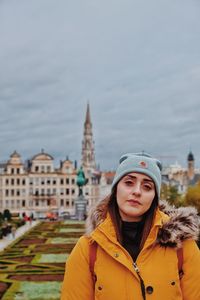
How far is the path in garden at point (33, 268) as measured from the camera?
44.2 feet

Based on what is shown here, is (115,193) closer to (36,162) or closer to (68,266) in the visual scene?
(68,266)

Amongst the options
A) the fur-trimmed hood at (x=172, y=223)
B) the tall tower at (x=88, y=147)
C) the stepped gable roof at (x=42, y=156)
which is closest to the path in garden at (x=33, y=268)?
the fur-trimmed hood at (x=172, y=223)

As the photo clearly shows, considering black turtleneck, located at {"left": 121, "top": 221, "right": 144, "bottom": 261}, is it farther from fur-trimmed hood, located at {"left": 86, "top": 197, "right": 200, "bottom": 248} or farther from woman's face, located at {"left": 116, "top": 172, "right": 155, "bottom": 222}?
fur-trimmed hood, located at {"left": 86, "top": 197, "right": 200, "bottom": 248}

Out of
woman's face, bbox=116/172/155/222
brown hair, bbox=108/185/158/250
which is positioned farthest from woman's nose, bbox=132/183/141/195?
brown hair, bbox=108/185/158/250

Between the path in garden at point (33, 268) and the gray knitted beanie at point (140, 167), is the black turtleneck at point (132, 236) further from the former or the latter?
the path in garden at point (33, 268)

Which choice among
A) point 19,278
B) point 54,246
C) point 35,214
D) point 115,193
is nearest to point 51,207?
point 35,214

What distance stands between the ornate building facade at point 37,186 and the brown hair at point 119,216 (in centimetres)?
7663

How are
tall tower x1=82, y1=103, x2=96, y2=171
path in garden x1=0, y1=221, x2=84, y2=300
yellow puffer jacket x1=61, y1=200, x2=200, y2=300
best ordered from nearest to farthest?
yellow puffer jacket x1=61, y1=200, x2=200, y2=300 → path in garden x1=0, y1=221, x2=84, y2=300 → tall tower x1=82, y1=103, x2=96, y2=171

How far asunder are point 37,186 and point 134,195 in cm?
7948

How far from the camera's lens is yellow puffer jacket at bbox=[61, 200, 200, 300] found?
3428 millimetres

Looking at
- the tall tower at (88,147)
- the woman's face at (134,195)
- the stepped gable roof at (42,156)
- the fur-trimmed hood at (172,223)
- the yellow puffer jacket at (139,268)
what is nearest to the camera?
the yellow puffer jacket at (139,268)

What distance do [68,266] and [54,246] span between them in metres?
23.3

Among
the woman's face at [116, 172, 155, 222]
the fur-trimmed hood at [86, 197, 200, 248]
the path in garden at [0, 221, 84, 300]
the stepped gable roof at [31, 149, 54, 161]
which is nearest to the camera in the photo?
the fur-trimmed hood at [86, 197, 200, 248]

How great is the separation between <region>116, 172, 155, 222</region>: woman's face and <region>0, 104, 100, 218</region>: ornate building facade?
76.7m
